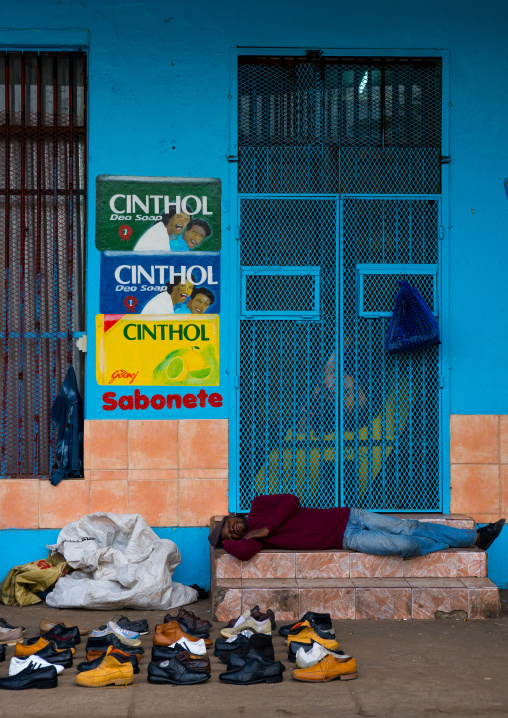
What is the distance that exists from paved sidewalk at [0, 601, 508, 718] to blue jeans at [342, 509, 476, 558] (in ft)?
2.28

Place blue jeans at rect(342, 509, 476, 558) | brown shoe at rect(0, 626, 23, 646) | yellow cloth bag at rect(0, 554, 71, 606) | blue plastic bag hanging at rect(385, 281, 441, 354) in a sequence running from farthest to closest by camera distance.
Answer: blue plastic bag hanging at rect(385, 281, 441, 354)
yellow cloth bag at rect(0, 554, 71, 606)
blue jeans at rect(342, 509, 476, 558)
brown shoe at rect(0, 626, 23, 646)

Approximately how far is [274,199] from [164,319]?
4.14 ft

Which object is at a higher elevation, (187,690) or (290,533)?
(290,533)

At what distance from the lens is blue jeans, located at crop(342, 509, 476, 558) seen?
5.17 m

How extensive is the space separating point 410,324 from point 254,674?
289 centimetres

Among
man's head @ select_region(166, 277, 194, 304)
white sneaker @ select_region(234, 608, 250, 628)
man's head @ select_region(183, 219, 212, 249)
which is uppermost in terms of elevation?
man's head @ select_region(183, 219, 212, 249)

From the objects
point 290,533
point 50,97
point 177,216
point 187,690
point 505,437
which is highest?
point 50,97

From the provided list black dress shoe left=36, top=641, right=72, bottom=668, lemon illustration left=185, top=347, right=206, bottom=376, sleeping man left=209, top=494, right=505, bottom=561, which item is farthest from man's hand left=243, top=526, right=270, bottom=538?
black dress shoe left=36, top=641, right=72, bottom=668

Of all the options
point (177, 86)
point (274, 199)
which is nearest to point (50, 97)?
point (177, 86)

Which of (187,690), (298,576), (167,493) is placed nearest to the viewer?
(187,690)

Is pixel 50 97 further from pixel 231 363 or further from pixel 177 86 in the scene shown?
pixel 231 363

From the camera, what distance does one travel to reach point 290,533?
5.32 m

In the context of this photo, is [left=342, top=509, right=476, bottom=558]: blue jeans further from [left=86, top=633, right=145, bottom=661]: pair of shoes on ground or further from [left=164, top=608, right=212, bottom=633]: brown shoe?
[left=86, top=633, right=145, bottom=661]: pair of shoes on ground

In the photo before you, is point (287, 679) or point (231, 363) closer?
point (287, 679)
